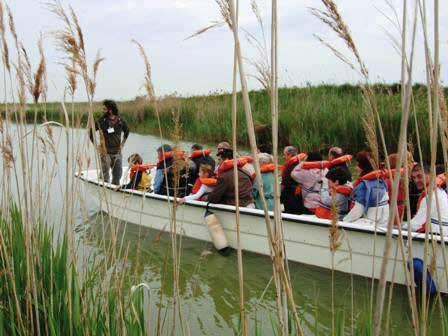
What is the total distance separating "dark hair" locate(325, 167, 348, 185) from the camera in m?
5.65

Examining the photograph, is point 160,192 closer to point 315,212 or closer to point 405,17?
point 315,212

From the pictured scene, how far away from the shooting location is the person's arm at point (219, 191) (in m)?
6.19

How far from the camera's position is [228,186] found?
20.5 feet

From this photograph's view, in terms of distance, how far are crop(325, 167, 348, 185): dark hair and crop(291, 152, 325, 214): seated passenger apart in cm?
25

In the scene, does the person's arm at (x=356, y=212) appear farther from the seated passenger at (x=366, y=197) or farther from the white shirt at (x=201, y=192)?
the white shirt at (x=201, y=192)

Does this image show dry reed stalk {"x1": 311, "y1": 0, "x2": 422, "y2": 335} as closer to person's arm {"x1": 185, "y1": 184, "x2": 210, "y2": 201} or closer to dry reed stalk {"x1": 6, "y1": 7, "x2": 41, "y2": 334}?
dry reed stalk {"x1": 6, "y1": 7, "x2": 41, "y2": 334}

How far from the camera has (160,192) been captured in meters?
7.38

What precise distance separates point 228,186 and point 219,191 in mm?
130

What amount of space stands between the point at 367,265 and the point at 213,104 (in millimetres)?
13221

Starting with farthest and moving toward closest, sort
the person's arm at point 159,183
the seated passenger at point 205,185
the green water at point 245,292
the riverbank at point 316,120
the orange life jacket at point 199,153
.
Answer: the riverbank at point 316,120 < the orange life jacket at point 199,153 < the person's arm at point 159,183 < the seated passenger at point 205,185 < the green water at point 245,292

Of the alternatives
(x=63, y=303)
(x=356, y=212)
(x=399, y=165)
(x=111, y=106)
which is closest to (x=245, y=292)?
(x=356, y=212)

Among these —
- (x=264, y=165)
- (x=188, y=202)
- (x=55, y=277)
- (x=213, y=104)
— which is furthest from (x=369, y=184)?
(x=213, y=104)

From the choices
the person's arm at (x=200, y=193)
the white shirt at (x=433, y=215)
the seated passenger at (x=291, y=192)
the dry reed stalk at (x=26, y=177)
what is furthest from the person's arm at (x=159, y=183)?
the dry reed stalk at (x=26, y=177)

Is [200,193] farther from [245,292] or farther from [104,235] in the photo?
[104,235]
